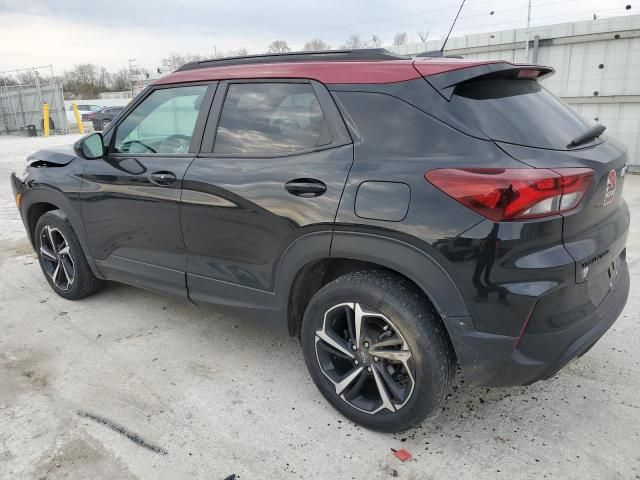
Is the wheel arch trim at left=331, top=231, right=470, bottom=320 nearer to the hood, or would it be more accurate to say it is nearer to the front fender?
the front fender

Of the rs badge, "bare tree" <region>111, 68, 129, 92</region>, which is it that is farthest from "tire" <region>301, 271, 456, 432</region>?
"bare tree" <region>111, 68, 129, 92</region>

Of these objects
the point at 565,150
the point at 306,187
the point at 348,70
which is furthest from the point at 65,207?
the point at 565,150

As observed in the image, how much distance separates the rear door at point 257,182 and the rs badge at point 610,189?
114cm

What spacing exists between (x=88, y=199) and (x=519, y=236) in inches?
115

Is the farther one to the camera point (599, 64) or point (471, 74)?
point (599, 64)

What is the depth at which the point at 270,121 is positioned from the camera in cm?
269

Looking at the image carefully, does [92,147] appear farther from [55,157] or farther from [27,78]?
[27,78]

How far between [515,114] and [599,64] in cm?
870

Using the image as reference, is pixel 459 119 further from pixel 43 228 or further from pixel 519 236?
pixel 43 228

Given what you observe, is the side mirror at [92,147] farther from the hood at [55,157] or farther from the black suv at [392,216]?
the black suv at [392,216]

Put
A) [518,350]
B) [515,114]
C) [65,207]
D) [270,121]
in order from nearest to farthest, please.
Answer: [518,350] → [515,114] → [270,121] → [65,207]

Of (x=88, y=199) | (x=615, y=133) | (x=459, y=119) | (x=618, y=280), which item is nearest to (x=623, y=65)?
(x=615, y=133)

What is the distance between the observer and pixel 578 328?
83.5 inches

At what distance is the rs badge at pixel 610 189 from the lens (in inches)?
87.3
